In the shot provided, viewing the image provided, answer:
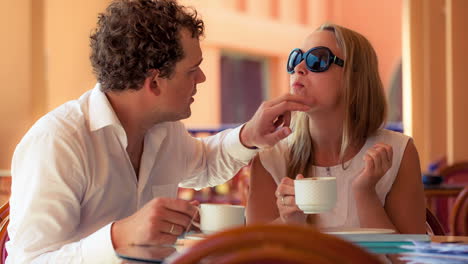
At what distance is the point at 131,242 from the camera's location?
1.50 metres

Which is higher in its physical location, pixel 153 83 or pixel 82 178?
pixel 153 83

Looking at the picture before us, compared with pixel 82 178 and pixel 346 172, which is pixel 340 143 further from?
pixel 82 178

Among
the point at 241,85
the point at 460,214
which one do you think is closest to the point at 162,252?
the point at 460,214

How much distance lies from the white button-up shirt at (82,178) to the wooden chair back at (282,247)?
73 centimetres

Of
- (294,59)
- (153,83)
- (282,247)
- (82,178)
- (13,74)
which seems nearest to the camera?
(282,247)

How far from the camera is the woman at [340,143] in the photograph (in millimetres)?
2062

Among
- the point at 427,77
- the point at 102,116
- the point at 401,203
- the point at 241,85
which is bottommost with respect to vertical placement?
the point at 241,85

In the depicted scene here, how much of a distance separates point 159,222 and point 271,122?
778 millimetres

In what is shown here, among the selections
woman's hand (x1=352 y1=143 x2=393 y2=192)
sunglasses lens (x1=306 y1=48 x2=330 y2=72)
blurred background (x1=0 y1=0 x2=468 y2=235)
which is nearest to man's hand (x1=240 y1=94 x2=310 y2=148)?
sunglasses lens (x1=306 y1=48 x2=330 y2=72)

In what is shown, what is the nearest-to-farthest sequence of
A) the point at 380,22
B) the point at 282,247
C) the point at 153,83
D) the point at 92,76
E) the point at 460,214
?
the point at 282,247 < the point at 153,83 < the point at 460,214 < the point at 92,76 < the point at 380,22

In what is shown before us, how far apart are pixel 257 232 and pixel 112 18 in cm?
124

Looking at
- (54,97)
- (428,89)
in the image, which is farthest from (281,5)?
(54,97)

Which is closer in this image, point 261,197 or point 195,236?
point 195,236

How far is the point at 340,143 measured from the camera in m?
2.21
